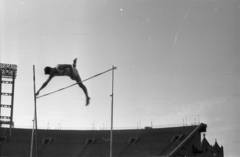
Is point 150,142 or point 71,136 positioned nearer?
point 150,142

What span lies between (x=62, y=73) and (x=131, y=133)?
127 ft

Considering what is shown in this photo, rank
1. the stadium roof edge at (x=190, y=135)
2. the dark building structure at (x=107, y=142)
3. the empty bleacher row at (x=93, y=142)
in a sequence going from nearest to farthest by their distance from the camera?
1. the stadium roof edge at (x=190, y=135)
2. the dark building structure at (x=107, y=142)
3. the empty bleacher row at (x=93, y=142)

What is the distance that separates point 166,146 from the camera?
1593 inches

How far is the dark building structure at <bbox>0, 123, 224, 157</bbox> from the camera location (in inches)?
1602

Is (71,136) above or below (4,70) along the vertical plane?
below

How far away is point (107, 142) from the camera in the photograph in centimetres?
4400

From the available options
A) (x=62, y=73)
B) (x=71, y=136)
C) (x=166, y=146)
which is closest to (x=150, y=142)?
(x=166, y=146)

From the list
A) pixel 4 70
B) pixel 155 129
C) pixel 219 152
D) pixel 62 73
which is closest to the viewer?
pixel 62 73

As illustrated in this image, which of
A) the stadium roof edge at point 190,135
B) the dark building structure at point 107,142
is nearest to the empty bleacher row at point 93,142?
the dark building structure at point 107,142

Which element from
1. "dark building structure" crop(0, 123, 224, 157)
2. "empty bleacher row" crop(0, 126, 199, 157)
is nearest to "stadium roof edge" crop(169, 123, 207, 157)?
"dark building structure" crop(0, 123, 224, 157)

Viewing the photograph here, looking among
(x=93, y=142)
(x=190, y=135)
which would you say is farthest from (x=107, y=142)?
(x=190, y=135)

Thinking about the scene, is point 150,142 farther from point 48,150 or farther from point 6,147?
point 6,147

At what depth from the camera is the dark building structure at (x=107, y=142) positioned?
4069 cm

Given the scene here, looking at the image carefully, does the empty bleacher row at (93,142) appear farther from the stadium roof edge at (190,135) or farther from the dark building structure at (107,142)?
the stadium roof edge at (190,135)
